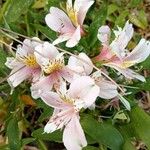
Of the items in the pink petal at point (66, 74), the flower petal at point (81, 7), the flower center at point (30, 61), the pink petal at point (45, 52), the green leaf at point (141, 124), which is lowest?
the green leaf at point (141, 124)

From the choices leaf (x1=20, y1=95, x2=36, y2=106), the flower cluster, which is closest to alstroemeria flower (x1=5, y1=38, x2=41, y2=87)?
the flower cluster

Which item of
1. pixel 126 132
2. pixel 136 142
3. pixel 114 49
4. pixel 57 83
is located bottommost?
pixel 136 142

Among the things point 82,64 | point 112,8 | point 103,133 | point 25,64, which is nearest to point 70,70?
point 82,64

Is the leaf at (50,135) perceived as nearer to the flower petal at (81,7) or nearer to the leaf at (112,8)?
the flower petal at (81,7)

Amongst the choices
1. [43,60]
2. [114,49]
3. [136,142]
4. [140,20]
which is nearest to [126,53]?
[114,49]

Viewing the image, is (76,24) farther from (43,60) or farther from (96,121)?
(96,121)

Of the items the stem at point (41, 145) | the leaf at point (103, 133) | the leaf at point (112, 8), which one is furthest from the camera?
the leaf at point (112, 8)

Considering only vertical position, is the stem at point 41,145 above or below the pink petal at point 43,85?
below

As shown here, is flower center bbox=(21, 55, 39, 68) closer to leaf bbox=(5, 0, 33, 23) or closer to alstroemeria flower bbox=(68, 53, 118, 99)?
alstroemeria flower bbox=(68, 53, 118, 99)

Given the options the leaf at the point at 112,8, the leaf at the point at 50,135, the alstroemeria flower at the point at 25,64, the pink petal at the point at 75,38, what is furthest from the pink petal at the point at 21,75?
the leaf at the point at 112,8
